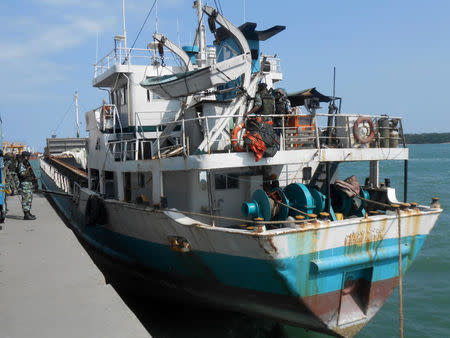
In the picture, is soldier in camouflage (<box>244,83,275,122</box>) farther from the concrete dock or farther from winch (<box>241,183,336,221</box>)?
the concrete dock

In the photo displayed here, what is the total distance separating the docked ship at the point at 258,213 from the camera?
24.1 feet

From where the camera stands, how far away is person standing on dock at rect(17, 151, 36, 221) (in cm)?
1052

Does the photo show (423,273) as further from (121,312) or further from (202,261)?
(121,312)

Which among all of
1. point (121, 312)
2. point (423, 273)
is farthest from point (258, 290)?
point (423, 273)

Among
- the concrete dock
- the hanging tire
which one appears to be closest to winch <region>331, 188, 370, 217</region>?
the concrete dock

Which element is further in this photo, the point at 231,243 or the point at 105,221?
the point at 105,221

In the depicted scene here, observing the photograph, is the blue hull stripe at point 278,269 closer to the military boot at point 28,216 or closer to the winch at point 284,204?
the winch at point 284,204

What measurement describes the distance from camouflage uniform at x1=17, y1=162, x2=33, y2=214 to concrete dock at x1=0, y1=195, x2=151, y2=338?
2.02 metres

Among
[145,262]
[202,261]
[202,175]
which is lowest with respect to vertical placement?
[145,262]

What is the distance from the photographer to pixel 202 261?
8.10m

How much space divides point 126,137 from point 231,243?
21.7 feet

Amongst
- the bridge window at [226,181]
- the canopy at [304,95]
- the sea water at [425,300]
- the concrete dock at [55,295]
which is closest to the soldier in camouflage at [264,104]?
the bridge window at [226,181]

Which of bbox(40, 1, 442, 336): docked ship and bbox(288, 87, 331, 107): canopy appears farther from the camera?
bbox(288, 87, 331, 107): canopy

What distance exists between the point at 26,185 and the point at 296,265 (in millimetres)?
7479
